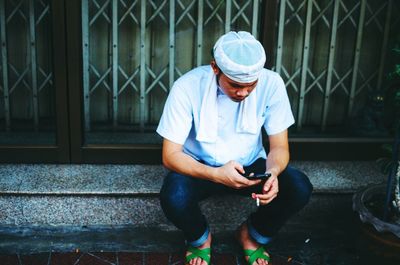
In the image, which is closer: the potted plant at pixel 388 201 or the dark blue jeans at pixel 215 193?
the dark blue jeans at pixel 215 193

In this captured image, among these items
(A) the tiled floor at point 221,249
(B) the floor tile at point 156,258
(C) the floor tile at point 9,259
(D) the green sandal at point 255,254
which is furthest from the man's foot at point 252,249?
(C) the floor tile at point 9,259

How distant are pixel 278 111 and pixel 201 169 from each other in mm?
698

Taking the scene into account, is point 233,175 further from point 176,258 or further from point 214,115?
point 176,258

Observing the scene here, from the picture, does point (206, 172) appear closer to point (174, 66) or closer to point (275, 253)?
point (275, 253)

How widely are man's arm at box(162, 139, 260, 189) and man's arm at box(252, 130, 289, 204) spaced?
9 centimetres

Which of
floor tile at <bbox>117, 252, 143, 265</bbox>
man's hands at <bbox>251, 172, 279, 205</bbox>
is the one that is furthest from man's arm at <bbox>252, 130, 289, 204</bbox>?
floor tile at <bbox>117, 252, 143, 265</bbox>

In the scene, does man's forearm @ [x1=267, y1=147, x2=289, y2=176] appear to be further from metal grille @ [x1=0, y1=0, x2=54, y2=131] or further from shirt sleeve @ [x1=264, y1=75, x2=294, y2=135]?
metal grille @ [x1=0, y1=0, x2=54, y2=131]

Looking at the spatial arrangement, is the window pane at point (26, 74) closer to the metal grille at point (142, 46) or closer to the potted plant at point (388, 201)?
the metal grille at point (142, 46)

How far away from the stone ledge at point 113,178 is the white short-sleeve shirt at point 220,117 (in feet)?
2.46

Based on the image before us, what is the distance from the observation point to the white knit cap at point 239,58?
3.41m

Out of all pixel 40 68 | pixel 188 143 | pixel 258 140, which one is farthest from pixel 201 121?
pixel 40 68

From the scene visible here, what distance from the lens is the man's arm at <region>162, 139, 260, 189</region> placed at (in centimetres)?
353

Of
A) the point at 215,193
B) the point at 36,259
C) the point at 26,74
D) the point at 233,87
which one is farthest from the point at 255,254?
the point at 26,74

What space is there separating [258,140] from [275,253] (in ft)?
2.95
